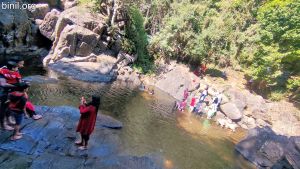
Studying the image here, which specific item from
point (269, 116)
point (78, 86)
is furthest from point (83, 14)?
point (269, 116)

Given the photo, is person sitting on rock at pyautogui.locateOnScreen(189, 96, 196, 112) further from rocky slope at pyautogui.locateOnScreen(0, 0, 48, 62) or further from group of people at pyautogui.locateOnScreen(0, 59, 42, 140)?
group of people at pyautogui.locateOnScreen(0, 59, 42, 140)

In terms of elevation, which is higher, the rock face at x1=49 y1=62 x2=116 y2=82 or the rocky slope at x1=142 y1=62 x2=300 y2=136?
the rock face at x1=49 y1=62 x2=116 y2=82

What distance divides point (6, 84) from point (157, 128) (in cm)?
986

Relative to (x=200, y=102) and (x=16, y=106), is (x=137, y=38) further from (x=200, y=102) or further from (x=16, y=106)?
(x=16, y=106)

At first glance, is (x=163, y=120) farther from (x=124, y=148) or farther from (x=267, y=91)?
(x=267, y=91)

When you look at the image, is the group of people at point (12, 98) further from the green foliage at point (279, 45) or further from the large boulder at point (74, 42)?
the green foliage at point (279, 45)

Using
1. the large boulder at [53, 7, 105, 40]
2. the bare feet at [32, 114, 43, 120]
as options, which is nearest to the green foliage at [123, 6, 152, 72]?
the large boulder at [53, 7, 105, 40]

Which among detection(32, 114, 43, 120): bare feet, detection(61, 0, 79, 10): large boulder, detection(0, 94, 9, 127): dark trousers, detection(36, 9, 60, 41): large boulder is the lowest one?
detection(32, 114, 43, 120): bare feet

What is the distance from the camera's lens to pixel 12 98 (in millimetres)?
8781

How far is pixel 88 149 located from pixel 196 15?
86.7ft

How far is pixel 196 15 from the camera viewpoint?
108ft

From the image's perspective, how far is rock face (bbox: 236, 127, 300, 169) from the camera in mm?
16125

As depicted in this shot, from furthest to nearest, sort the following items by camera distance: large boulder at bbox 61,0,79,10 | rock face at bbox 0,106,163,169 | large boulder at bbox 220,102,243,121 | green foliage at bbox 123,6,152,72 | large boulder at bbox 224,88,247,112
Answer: large boulder at bbox 61,0,79,10 → green foliage at bbox 123,6,152,72 → large boulder at bbox 224,88,247,112 → large boulder at bbox 220,102,243,121 → rock face at bbox 0,106,163,169

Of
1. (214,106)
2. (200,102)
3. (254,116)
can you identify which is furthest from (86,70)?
(254,116)
